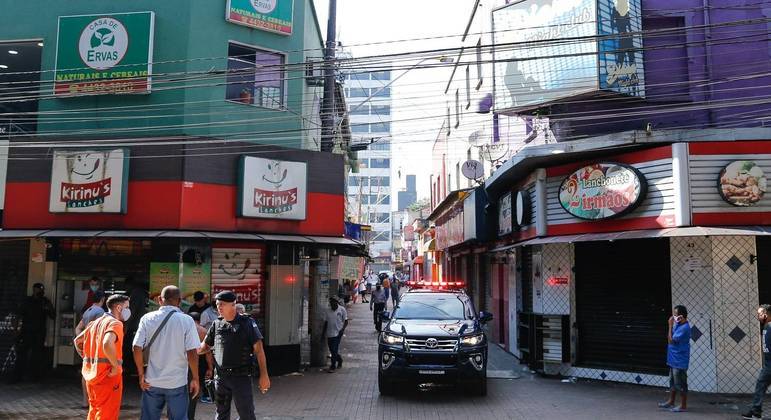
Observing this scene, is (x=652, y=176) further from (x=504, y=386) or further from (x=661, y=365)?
(x=504, y=386)

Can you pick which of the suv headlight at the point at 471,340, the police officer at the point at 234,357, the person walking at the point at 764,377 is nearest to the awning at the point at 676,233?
the person walking at the point at 764,377

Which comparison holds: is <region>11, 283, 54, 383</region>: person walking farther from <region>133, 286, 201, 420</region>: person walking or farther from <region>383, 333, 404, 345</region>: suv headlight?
<region>133, 286, 201, 420</region>: person walking

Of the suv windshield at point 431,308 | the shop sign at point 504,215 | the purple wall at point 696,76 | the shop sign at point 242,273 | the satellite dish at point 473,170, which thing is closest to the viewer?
the suv windshield at point 431,308

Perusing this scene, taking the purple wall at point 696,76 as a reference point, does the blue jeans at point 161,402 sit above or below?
below

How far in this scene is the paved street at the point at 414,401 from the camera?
9.41 meters

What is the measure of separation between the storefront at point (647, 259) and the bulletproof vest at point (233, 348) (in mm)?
7273

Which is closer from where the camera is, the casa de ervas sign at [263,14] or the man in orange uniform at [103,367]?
the man in orange uniform at [103,367]

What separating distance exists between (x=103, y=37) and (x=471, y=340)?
9.80m

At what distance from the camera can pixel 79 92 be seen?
41.8 ft

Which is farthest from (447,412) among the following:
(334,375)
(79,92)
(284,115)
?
(79,92)

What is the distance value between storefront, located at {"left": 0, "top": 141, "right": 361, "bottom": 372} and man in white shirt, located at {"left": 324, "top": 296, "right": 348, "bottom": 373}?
0.65 m

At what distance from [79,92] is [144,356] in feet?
27.5

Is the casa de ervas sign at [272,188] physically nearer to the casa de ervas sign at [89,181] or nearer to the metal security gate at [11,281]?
the casa de ervas sign at [89,181]

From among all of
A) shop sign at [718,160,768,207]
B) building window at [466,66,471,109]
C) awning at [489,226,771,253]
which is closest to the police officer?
awning at [489,226,771,253]
